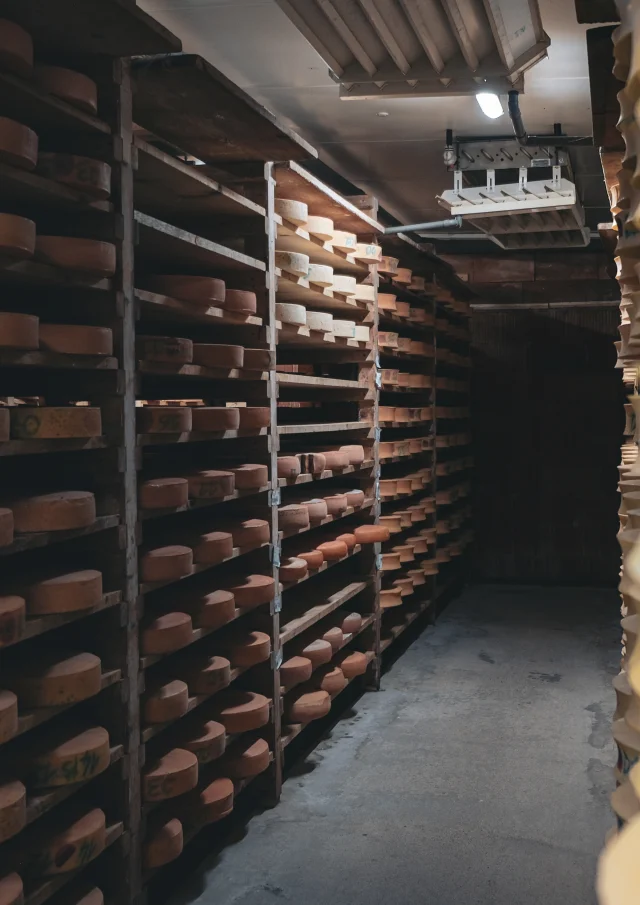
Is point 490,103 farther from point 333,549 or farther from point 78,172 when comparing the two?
point 78,172

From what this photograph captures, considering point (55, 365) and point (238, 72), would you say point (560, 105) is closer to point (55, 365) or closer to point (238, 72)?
point (238, 72)

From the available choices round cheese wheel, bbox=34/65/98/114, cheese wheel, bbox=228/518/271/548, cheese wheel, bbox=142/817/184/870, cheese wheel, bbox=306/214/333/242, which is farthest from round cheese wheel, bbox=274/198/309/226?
cheese wheel, bbox=142/817/184/870

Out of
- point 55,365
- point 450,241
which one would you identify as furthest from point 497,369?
point 55,365

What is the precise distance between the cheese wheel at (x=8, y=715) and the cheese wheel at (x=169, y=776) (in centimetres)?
85

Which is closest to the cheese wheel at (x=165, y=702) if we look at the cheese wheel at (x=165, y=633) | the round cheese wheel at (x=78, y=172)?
the cheese wheel at (x=165, y=633)

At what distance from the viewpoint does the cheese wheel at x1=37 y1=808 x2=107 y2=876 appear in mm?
2551

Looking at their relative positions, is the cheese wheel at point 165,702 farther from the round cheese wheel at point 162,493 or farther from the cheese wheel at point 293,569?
the cheese wheel at point 293,569

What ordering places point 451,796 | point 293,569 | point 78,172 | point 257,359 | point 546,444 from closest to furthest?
point 78,172 → point 257,359 → point 451,796 → point 293,569 → point 546,444

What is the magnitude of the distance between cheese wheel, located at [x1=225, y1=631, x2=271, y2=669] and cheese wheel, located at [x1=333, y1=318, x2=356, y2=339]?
6.10 ft

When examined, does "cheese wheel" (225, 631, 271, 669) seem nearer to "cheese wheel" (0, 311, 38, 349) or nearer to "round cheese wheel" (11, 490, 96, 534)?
"round cheese wheel" (11, 490, 96, 534)

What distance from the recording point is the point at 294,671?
4.43m

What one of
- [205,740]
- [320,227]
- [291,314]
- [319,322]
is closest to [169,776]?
[205,740]

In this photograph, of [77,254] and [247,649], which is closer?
[77,254]

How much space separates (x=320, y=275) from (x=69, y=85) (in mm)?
2268
